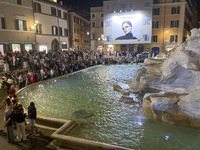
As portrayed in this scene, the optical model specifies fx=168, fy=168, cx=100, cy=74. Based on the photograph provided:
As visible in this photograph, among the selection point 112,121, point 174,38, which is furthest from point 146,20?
point 112,121

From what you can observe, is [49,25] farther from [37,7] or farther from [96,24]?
[96,24]

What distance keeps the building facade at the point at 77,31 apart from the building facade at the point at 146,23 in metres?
8.52

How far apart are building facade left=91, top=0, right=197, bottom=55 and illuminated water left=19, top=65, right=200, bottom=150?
Answer: 32.8m

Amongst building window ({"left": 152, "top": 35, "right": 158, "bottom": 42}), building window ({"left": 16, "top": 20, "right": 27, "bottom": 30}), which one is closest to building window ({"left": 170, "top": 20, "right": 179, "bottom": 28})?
building window ({"left": 152, "top": 35, "right": 158, "bottom": 42})

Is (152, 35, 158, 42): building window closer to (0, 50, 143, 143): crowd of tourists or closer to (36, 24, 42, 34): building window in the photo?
(0, 50, 143, 143): crowd of tourists

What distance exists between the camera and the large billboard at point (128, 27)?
135 feet

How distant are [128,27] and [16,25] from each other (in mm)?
26658

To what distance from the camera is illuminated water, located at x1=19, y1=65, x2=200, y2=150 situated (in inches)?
249

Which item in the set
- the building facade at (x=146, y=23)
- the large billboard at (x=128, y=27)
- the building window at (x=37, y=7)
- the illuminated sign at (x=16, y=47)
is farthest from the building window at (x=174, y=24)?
the illuminated sign at (x=16, y=47)

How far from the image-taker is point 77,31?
160 ft

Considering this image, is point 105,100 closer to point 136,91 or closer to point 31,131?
point 136,91

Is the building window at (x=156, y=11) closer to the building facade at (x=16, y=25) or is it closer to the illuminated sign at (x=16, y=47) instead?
the building facade at (x=16, y=25)

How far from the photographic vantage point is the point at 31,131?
6660 millimetres

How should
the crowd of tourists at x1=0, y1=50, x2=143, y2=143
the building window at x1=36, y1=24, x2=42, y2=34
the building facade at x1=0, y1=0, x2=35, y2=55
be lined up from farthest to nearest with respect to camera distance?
the building window at x1=36, y1=24, x2=42, y2=34
the building facade at x1=0, y1=0, x2=35, y2=55
the crowd of tourists at x1=0, y1=50, x2=143, y2=143
